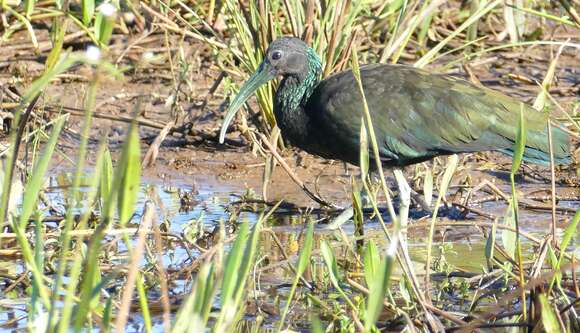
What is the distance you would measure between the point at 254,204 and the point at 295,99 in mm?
614

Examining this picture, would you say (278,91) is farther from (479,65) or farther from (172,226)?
(479,65)

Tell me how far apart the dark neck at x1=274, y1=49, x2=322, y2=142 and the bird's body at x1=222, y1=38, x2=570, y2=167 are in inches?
2.0

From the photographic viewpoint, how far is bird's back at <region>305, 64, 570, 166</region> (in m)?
5.91

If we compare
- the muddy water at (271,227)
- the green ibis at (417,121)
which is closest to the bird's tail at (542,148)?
the green ibis at (417,121)

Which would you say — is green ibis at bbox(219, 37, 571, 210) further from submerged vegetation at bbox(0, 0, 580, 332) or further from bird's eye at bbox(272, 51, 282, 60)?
bird's eye at bbox(272, 51, 282, 60)

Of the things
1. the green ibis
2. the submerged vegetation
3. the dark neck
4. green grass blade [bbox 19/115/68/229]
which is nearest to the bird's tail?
the green ibis

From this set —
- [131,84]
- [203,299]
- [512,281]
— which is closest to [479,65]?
[131,84]

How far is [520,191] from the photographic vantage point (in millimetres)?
6617

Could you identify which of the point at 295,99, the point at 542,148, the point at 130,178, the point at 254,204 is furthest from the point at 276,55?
the point at 130,178

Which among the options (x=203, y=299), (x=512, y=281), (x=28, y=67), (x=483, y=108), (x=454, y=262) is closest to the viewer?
(x=203, y=299)

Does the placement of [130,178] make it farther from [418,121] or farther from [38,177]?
[418,121]

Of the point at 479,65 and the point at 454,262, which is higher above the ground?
the point at 479,65

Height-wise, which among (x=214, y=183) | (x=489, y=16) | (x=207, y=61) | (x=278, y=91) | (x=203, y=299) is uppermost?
(x=489, y=16)

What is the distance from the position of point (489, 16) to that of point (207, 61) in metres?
2.10
